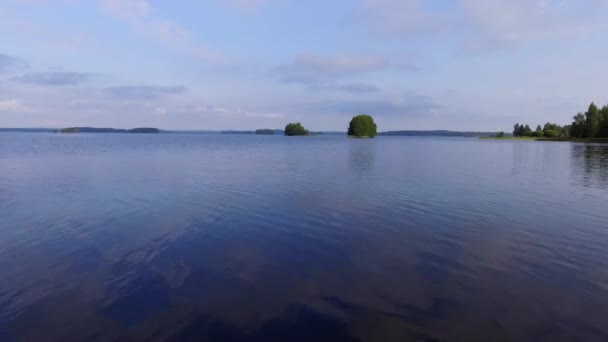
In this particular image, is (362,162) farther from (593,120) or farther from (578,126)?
(578,126)

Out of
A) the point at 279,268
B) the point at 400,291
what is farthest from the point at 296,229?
the point at 400,291

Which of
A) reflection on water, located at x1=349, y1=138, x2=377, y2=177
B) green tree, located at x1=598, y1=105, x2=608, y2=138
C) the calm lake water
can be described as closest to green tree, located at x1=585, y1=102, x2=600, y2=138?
green tree, located at x1=598, y1=105, x2=608, y2=138

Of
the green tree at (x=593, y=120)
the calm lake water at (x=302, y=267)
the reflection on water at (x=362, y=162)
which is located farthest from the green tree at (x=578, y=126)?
the calm lake water at (x=302, y=267)

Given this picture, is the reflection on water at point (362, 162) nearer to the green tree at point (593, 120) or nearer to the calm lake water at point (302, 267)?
the calm lake water at point (302, 267)

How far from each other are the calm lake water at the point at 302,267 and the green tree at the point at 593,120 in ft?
584

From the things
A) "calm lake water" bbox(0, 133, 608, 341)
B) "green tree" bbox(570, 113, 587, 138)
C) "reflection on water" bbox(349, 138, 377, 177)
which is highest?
"green tree" bbox(570, 113, 587, 138)

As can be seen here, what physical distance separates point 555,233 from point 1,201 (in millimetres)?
36527

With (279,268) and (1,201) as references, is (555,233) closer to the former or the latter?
(279,268)

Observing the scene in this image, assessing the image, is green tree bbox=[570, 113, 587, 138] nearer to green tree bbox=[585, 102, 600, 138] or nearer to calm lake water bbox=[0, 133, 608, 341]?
green tree bbox=[585, 102, 600, 138]

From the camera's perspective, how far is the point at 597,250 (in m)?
15.0

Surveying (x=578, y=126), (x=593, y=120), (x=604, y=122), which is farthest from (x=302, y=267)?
(x=578, y=126)

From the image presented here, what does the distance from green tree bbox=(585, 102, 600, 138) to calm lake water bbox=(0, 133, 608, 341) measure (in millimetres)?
178067

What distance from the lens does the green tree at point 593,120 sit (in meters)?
158

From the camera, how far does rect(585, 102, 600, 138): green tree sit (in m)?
158
